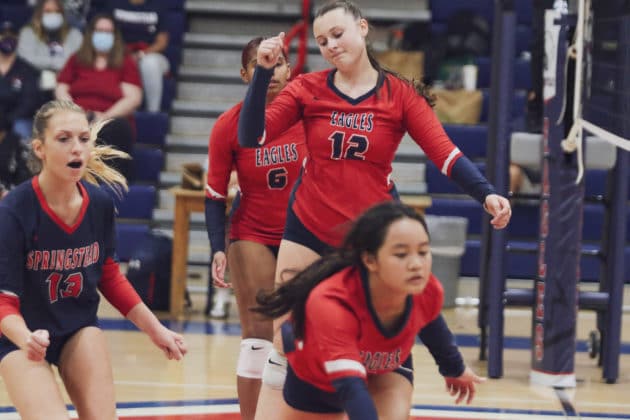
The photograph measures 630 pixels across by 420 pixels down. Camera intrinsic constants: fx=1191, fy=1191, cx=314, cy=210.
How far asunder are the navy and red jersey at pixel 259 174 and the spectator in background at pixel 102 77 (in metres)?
4.77

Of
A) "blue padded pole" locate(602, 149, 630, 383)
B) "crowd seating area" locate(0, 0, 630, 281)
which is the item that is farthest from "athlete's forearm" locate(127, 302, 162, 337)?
"crowd seating area" locate(0, 0, 630, 281)

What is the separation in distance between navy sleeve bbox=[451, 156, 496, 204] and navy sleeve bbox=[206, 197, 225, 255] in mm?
1080

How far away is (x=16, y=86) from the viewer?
9789 millimetres

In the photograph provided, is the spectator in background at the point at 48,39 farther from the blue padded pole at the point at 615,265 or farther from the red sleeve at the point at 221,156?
the red sleeve at the point at 221,156

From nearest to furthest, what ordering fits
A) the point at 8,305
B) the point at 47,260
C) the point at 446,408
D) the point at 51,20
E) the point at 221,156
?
the point at 8,305, the point at 47,260, the point at 221,156, the point at 446,408, the point at 51,20

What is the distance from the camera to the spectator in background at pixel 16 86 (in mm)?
9727

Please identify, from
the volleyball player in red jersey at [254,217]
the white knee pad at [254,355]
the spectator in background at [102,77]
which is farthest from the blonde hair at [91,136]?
the spectator in background at [102,77]

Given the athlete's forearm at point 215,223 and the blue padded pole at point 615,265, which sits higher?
the athlete's forearm at point 215,223

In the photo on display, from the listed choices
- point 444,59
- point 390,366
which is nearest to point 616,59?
point 390,366

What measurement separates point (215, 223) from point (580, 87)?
2297 mm

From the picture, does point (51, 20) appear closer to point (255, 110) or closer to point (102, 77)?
point (102, 77)

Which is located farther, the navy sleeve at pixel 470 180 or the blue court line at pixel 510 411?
the blue court line at pixel 510 411

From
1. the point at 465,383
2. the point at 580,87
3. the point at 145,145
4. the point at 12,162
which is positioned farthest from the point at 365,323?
the point at 145,145

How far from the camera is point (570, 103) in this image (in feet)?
20.9
